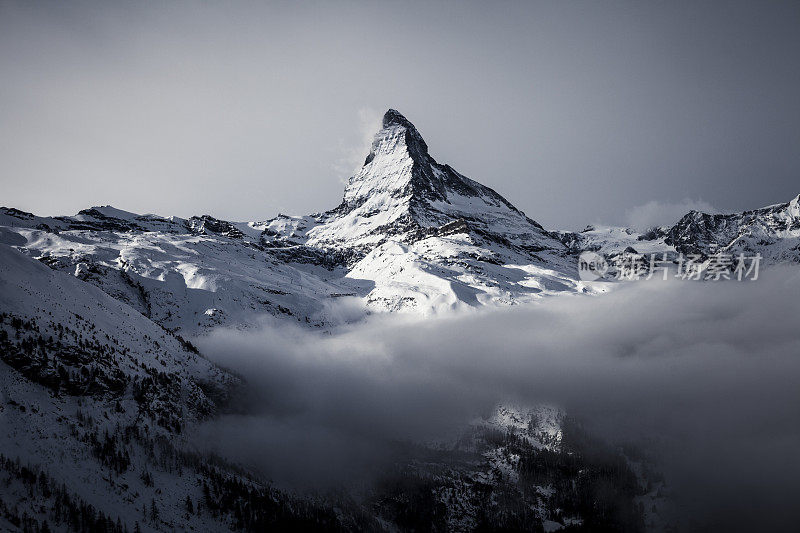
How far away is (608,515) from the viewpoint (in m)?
129

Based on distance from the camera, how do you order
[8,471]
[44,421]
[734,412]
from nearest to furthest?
[8,471] < [44,421] < [734,412]

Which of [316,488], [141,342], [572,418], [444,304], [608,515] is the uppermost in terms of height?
[444,304]

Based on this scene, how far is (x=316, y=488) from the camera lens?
82750mm

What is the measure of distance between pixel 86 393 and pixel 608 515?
142m

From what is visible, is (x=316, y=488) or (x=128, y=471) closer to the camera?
(x=128, y=471)

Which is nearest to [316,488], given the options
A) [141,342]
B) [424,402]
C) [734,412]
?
[141,342]

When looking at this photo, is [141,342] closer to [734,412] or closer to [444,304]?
[444,304]

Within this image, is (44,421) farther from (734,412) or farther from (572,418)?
(734,412)

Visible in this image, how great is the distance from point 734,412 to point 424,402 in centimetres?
15777

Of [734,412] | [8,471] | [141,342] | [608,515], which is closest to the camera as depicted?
[8,471]

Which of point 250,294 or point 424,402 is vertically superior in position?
point 250,294

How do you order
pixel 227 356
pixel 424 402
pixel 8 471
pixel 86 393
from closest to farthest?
pixel 8 471, pixel 86 393, pixel 227 356, pixel 424 402

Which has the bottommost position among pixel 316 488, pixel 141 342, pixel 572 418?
pixel 316 488

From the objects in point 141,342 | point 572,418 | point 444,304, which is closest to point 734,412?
point 572,418
